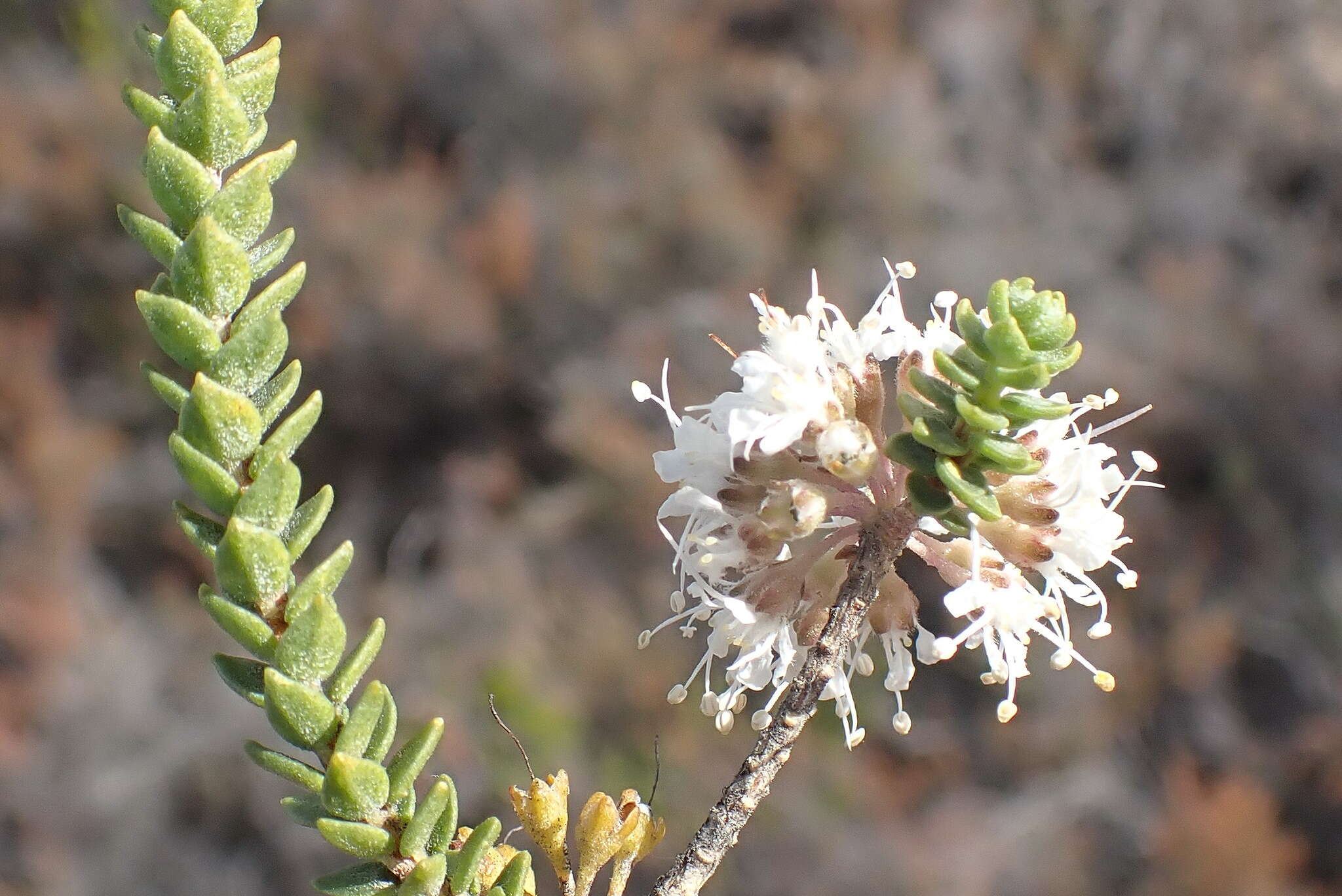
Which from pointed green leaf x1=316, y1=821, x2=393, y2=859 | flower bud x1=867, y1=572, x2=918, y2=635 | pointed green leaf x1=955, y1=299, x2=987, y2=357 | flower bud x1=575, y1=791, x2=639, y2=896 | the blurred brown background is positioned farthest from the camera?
the blurred brown background

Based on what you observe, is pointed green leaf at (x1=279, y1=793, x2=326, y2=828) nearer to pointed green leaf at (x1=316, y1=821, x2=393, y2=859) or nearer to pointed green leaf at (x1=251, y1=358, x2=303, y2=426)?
pointed green leaf at (x1=316, y1=821, x2=393, y2=859)

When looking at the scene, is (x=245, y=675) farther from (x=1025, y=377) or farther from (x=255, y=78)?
(x=1025, y=377)

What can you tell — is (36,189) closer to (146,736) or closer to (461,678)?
(146,736)

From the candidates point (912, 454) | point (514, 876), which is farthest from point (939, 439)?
point (514, 876)

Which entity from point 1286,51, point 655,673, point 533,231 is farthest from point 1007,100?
point 655,673

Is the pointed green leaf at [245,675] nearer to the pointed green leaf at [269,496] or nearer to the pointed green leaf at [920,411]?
the pointed green leaf at [269,496]

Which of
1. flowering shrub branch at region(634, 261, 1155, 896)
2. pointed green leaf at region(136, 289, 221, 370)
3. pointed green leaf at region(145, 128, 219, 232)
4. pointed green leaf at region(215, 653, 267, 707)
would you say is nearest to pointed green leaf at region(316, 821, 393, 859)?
pointed green leaf at region(215, 653, 267, 707)
